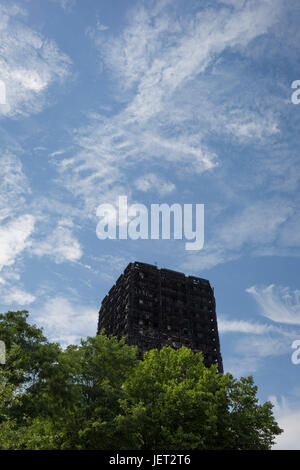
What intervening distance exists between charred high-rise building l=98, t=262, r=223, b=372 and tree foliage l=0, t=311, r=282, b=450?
172ft

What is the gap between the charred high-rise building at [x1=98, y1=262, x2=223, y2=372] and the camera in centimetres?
8375

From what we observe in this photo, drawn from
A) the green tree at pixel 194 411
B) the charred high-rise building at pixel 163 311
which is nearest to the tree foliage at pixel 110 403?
the green tree at pixel 194 411

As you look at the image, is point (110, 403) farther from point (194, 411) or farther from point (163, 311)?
point (163, 311)

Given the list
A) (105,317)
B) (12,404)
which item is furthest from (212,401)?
(105,317)

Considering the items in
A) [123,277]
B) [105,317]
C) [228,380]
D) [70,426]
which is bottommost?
[70,426]

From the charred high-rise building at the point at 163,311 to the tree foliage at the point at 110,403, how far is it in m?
52.3

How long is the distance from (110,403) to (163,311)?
212 ft

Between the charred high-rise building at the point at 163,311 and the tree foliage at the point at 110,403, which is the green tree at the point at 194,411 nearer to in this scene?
the tree foliage at the point at 110,403

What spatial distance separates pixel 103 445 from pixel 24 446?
495 cm

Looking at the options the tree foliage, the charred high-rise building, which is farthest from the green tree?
the charred high-rise building

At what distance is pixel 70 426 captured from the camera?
2336cm

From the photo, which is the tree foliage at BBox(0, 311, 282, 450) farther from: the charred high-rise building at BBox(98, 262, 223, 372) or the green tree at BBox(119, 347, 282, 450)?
the charred high-rise building at BBox(98, 262, 223, 372)

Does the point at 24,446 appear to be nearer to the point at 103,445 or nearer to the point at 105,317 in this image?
the point at 103,445
